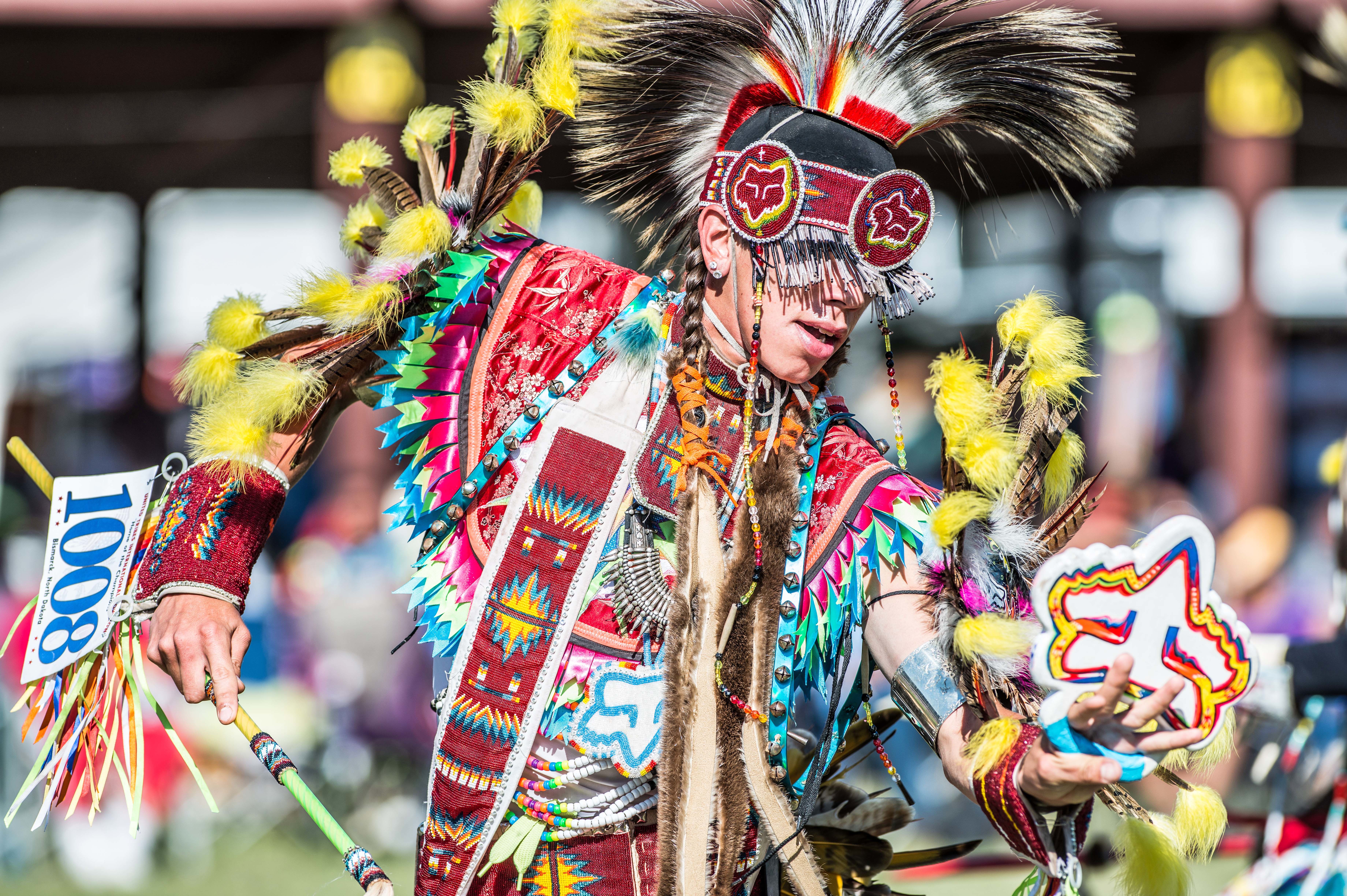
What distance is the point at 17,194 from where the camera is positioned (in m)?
10.5

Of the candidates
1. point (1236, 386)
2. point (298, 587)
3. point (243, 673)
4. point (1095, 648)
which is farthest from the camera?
point (1236, 386)

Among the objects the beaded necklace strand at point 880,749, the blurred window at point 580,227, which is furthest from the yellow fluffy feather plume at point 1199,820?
the blurred window at point 580,227

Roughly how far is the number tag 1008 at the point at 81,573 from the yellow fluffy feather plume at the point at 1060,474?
1.50 m

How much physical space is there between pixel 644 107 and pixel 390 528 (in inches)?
36.1

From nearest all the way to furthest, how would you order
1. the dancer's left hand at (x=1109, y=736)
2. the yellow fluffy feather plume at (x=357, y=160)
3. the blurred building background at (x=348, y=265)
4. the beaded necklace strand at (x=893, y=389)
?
1. the dancer's left hand at (x=1109, y=736)
2. the beaded necklace strand at (x=893, y=389)
3. the yellow fluffy feather plume at (x=357, y=160)
4. the blurred building background at (x=348, y=265)

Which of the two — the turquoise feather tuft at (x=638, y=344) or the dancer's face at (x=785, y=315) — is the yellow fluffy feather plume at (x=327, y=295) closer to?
the turquoise feather tuft at (x=638, y=344)

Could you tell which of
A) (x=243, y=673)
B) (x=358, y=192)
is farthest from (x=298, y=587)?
(x=358, y=192)

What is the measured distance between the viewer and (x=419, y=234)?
2252 mm

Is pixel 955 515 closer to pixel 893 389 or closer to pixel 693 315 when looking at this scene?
pixel 893 389

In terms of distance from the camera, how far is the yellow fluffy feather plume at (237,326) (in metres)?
2.33

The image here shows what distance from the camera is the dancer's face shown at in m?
2.12

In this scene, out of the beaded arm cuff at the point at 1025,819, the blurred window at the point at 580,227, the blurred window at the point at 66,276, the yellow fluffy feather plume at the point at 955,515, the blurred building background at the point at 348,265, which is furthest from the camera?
the blurred window at the point at 580,227

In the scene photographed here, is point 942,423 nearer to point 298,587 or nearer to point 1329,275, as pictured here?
point 298,587

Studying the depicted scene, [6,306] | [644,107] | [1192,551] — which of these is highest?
[644,107]
